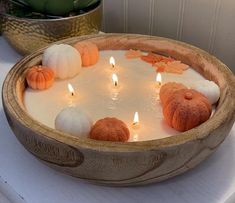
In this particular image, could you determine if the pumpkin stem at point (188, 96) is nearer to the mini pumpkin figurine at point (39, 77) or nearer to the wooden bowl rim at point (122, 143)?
the wooden bowl rim at point (122, 143)

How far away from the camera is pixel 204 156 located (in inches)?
17.1

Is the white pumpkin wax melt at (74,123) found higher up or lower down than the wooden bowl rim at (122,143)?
lower down

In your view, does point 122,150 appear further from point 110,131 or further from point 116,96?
point 116,96

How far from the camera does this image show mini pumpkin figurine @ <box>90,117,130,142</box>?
0.44m

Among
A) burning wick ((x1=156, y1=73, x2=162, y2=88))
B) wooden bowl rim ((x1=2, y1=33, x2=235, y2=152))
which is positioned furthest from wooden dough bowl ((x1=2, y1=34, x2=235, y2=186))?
burning wick ((x1=156, y1=73, x2=162, y2=88))

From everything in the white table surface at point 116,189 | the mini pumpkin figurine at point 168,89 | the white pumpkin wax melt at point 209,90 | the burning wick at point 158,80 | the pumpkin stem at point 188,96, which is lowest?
the white table surface at point 116,189

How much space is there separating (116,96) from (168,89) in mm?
79

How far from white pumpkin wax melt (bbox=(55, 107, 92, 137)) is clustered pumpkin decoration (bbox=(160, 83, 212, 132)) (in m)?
0.10

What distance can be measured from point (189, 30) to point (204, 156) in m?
0.37

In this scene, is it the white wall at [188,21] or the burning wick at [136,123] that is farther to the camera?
the white wall at [188,21]

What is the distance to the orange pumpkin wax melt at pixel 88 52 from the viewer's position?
2.00ft

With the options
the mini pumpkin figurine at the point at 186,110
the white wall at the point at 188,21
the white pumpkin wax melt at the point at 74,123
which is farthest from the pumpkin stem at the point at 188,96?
the white wall at the point at 188,21

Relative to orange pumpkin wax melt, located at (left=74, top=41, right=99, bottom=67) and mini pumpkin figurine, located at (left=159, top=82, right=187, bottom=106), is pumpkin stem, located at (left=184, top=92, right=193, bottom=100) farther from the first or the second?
orange pumpkin wax melt, located at (left=74, top=41, right=99, bottom=67)

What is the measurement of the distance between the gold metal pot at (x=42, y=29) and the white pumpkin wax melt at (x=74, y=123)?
0.26 metres
